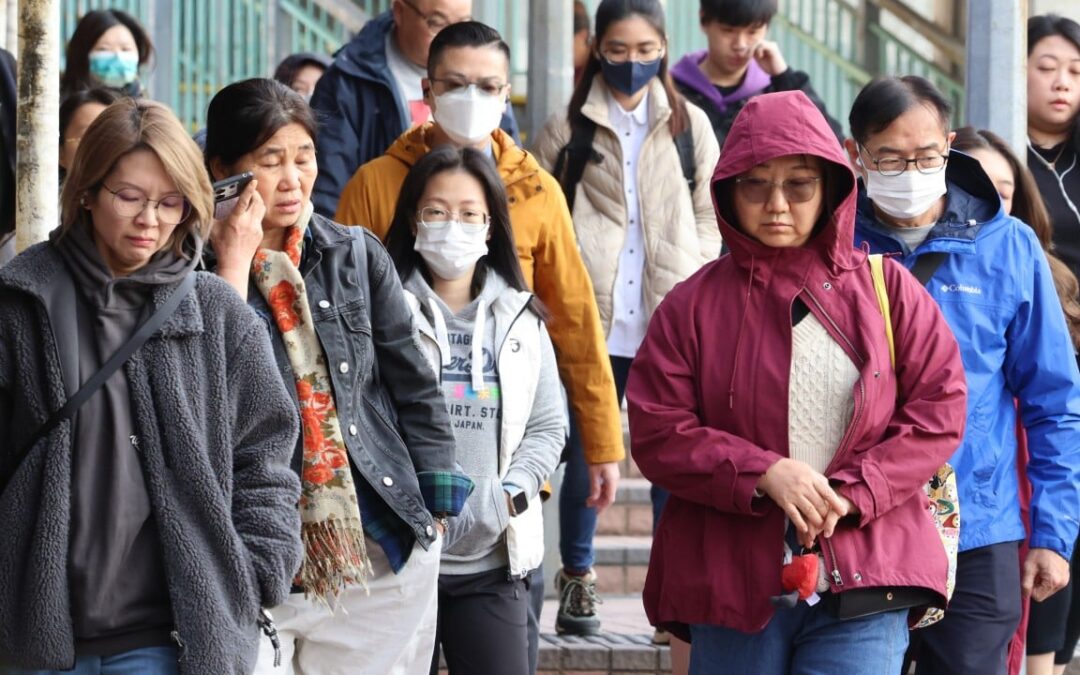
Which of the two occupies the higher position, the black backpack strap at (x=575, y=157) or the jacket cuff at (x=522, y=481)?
the black backpack strap at (x=575, y=157)

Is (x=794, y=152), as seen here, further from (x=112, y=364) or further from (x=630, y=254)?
(x=630, y=254)

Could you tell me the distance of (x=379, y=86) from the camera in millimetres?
7027

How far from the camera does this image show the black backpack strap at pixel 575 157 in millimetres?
7469

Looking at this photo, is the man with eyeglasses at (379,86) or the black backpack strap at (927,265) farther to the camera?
the man with eyeglasses at (379,86)

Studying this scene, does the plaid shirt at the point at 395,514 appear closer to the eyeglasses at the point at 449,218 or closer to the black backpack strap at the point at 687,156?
the eyeglasses at the point at 449,218

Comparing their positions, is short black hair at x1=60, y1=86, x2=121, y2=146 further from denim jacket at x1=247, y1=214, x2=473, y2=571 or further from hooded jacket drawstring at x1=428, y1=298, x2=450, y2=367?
denim jacket at x1=247, y1=214, x2=473, y2=571

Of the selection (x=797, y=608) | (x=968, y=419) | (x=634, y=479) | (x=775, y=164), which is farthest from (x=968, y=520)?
(x=634, y=479)

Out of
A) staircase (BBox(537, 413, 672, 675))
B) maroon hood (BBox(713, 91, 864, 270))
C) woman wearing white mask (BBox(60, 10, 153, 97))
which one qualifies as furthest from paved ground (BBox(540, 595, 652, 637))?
maroon hood (BBox(713, 91, 864, 270))

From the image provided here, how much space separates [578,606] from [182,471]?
3653 mm

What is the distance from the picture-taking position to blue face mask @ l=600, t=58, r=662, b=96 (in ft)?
24.2

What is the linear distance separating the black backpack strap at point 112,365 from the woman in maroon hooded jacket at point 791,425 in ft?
4.07

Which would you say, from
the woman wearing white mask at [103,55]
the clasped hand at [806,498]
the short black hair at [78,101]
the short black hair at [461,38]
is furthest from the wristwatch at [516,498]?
the woman wearing white mask at [103,55]

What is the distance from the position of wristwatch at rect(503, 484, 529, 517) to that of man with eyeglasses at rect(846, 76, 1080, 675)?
3.54 ft

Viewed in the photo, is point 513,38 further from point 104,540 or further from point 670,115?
point 104,540
